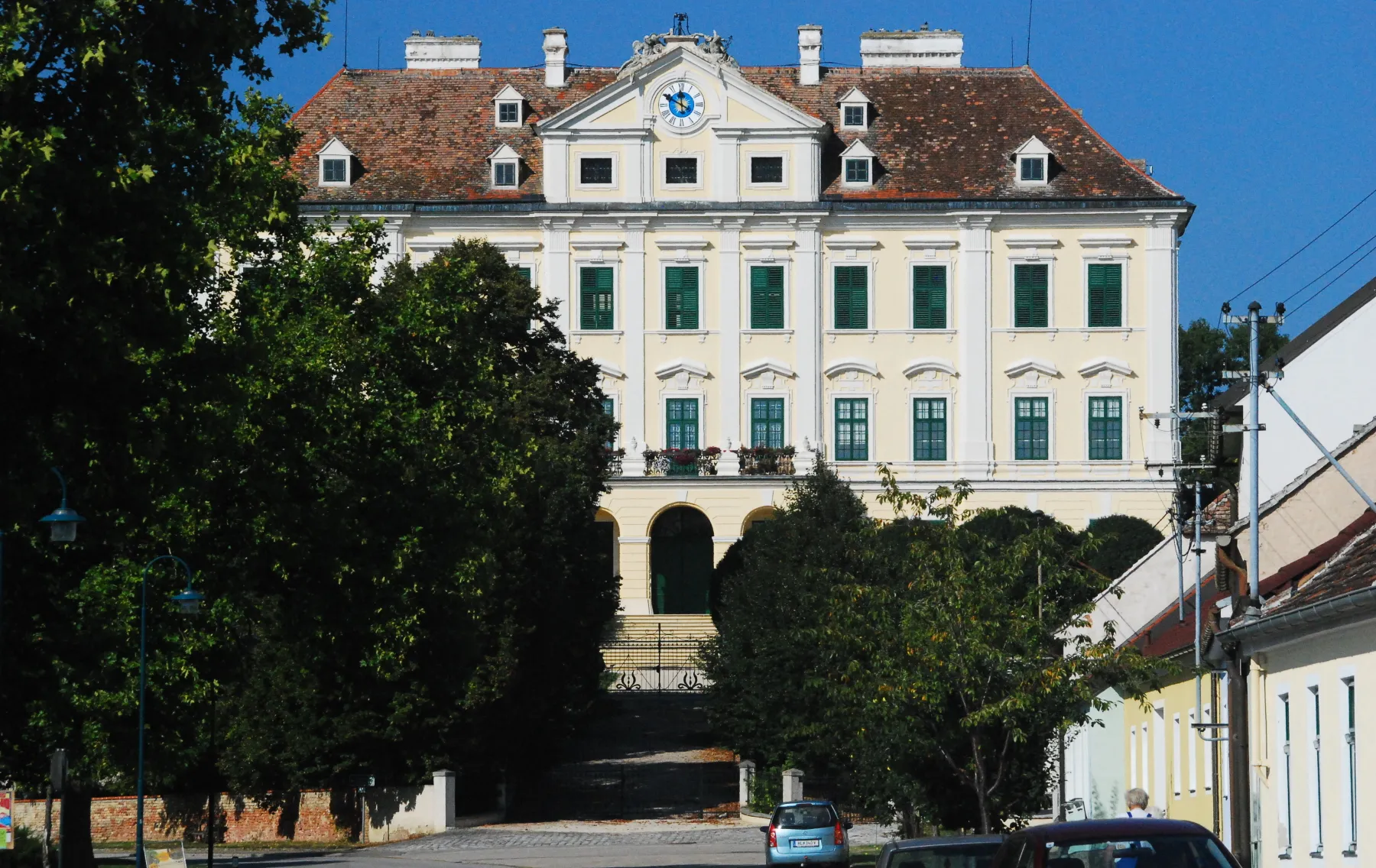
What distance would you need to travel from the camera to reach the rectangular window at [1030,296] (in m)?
77.4

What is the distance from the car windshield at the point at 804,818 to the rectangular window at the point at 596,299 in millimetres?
41862

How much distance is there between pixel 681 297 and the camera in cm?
7800

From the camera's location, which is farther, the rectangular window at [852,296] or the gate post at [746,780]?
the rectangular window at [852,296]

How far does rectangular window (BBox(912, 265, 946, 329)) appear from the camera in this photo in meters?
77.8

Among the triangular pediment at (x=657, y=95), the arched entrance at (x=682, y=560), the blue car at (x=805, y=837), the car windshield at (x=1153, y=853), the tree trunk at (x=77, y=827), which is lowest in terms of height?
the blue car at (x=805, y=837)

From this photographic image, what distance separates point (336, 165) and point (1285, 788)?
5739 cm

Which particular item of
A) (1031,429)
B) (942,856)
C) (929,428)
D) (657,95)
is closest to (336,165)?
(657,95)

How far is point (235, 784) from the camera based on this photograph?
46.9 m

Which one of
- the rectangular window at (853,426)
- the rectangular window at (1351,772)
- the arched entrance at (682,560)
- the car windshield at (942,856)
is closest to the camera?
the car windshield at (942,856)

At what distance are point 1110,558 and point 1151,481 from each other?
948 cm

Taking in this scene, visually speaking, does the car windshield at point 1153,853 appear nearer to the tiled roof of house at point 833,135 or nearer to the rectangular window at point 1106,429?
the rectangular window at point 1106,429

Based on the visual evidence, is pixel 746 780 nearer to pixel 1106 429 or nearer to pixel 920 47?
pixel 1106 429

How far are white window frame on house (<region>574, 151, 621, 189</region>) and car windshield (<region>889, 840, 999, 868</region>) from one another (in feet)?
186

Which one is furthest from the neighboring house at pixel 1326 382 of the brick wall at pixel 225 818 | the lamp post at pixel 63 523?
A: the brick wall at pixel 225 818
